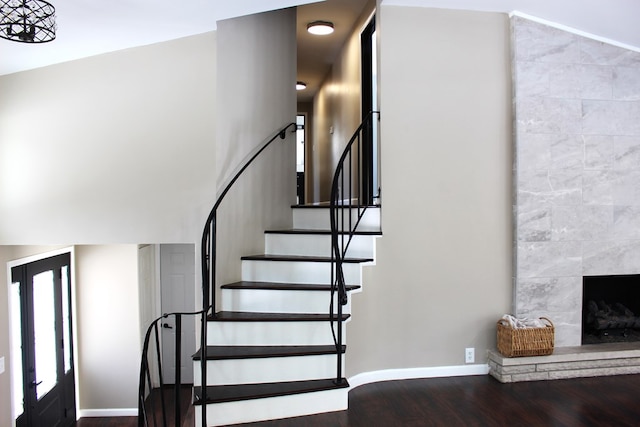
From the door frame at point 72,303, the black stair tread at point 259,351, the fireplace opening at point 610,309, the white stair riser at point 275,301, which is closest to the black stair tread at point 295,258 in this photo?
the white stair riser at point 275,301

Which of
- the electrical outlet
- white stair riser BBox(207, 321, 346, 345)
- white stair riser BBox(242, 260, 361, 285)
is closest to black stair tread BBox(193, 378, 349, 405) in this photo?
white stair riser BBox(207, 321, 346, 345)

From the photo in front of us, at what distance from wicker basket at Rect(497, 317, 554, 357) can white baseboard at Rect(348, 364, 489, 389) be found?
0.94 ft

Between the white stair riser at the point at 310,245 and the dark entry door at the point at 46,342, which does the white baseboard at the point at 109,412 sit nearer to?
the dark entry door at the point at 46,342

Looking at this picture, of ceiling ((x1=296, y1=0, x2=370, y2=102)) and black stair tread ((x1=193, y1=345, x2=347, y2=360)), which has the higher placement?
ceiling ((x1=296, y1=0, x2=370, y2=102))

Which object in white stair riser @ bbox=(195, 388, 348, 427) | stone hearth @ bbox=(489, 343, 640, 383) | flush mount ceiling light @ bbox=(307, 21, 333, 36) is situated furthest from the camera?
flush mount ceiling light @ bbox=(307, 21, 333, 36)

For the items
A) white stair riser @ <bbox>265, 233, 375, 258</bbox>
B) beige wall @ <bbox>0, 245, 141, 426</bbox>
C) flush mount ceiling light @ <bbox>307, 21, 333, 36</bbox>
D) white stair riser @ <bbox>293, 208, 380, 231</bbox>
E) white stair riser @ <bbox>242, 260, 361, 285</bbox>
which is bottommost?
beige wall @ <bbox>0, 245, 141, 426</bbox>

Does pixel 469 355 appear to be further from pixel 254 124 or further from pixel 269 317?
pixel 254 124

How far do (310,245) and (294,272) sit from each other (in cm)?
35

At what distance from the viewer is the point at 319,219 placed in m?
4.59

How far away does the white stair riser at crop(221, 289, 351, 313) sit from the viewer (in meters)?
3.56

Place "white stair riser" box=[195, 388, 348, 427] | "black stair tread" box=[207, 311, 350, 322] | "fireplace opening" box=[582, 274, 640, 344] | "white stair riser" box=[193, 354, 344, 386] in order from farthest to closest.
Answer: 1. "fireplace opening" box=[582, 274, 640, 344]
2. "black stair tread" box=[207, 311, 350, 322]
3. "white stair riser" box=[193, 354, 344, 386]
4. "white stair riser" box=[195, 388, 348, 427]

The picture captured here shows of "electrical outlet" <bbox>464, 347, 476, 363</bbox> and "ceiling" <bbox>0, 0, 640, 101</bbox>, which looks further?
"electrical outlet" <bbox>464, 347, 476, 363</bbox>

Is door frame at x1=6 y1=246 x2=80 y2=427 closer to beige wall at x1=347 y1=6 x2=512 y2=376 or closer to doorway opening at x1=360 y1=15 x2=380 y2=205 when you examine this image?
beige wall at x1=347 y1=6 x2=512 y2=376

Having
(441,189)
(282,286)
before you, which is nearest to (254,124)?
(282,286)
